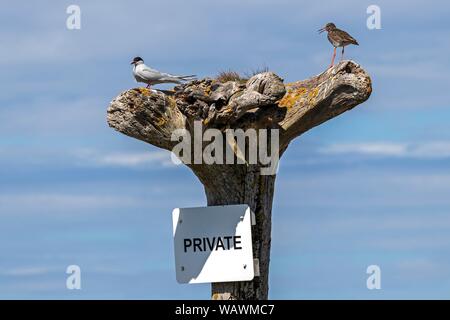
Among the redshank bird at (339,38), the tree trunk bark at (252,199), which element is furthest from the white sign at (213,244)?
the redshank bird at (339,38)

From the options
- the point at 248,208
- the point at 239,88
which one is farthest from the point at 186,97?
the point at 248,208

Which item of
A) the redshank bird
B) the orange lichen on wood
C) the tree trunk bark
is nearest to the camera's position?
the tree trunk bark

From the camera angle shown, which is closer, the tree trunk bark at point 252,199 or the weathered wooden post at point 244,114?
the weathered wooden post at point 244,114

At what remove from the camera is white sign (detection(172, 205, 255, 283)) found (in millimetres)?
13867

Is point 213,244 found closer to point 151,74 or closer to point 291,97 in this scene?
point 291,97

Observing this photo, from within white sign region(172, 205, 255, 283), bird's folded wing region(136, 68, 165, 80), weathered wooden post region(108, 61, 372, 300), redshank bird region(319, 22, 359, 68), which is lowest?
white sign region(172, 205, 255, 283)

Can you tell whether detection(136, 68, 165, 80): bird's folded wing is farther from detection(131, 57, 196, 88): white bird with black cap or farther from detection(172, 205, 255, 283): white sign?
detection(172, 205, 255, 283): white sign

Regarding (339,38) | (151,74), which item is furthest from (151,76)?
(339,38)

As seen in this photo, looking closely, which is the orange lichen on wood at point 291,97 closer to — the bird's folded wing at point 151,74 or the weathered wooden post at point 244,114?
the weathered wooden post at point 244,114

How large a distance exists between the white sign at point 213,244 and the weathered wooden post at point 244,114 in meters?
0.41

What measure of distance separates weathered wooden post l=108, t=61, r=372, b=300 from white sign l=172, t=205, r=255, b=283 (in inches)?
16.1

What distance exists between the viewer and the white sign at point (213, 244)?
13867 millimetres

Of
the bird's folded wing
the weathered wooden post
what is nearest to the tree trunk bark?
the weathered wooden post
